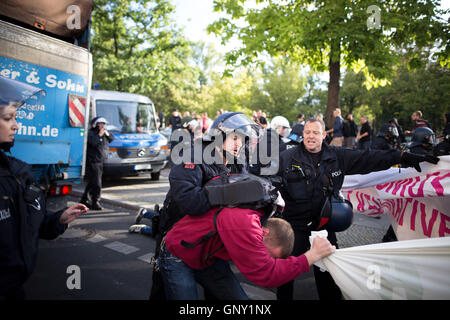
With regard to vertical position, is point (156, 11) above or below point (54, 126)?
above

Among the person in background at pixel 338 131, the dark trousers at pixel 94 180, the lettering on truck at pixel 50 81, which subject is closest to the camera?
the lettering on truck at pixel 50 81

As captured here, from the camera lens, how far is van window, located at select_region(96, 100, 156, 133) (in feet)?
30.7

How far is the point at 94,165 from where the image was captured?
664 centimetres

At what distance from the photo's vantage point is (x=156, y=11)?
54.3ft

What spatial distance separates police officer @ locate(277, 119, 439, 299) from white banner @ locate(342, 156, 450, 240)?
0.21m

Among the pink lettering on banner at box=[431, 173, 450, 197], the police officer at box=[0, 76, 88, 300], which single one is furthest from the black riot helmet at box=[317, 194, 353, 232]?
the police officer at box=[0, 76, 88, 300]

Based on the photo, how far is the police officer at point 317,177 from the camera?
2.75 meters

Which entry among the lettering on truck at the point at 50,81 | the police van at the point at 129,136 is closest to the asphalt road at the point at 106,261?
the lettering on truck at the point at 50,81

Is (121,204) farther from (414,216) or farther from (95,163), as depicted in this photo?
(414,216)

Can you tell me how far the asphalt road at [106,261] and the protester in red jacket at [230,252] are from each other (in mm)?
1617

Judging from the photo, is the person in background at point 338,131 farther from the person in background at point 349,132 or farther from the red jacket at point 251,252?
the red jacket at point 251,252
